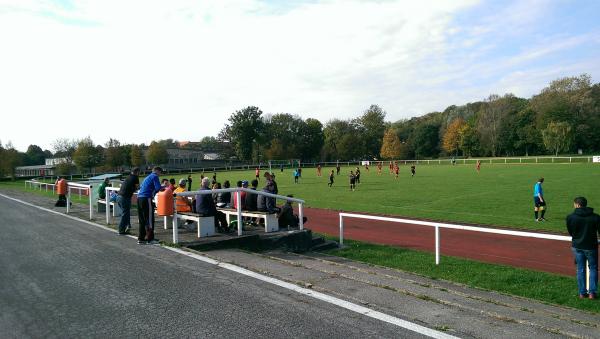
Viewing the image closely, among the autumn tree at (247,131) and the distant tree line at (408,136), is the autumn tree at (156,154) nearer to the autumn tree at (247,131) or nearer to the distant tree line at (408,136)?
the distant tree line at (408,136)

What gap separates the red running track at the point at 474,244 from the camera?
34.0 feet

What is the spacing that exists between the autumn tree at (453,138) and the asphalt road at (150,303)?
96.1 meters

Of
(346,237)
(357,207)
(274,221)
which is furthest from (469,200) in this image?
(274,221)

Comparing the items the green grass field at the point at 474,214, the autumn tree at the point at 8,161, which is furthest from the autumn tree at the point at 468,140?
the autumn tree at the point at 8,161

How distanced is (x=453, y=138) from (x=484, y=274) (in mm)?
93605

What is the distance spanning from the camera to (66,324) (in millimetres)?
4484

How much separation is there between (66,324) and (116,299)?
2.57ft

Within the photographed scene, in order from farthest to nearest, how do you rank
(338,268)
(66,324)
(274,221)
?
(274,221) → (338,268) → (66,324)

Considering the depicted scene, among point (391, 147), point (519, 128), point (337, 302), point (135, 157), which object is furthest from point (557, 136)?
point (337, 302)

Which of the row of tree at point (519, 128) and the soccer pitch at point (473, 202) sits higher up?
the row of tree at point (519, 128)

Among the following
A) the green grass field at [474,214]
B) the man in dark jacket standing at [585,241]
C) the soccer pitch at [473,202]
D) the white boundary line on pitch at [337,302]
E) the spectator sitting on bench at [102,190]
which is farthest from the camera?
the soccer pitch at [473,202]

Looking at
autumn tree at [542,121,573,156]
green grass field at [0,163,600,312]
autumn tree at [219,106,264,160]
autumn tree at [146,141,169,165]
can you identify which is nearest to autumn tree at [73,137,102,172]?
autumn tree at [146,141,169,165]

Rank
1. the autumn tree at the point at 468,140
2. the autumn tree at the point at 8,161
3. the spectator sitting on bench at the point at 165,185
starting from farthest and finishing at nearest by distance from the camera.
→ the autumn tree at the point at 468,140 → the autumn tree at the point at 8,161 → the spectator sitting on bench at the point at 165,185

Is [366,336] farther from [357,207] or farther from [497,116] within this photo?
[497,116]
